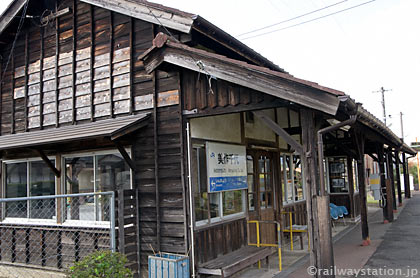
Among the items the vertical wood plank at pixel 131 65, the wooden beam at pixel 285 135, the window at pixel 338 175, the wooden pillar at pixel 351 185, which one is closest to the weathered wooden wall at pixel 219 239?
the wooden beam at pixel 285 135

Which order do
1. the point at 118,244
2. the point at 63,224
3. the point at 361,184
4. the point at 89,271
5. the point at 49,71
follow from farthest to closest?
the point at 361,184 → the point at 49,71 → the point at 63,224 → the point at 118,244 → the point at 89,271

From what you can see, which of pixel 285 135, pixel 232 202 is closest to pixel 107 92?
pixel 232 202

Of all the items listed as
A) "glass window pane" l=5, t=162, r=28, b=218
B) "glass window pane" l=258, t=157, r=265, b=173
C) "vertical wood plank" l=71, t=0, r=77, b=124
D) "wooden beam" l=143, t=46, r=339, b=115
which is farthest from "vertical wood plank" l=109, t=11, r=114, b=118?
"glass window pane" l=258, t=157, r=265, b=173

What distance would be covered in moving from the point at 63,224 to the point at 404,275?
627 centimetres

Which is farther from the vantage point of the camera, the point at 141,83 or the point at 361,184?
the point at 361,184

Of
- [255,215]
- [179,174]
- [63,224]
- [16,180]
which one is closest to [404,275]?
[255,215]

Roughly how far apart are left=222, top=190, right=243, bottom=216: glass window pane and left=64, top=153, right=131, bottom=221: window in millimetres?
1887

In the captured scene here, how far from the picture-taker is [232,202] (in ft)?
A: 25.4

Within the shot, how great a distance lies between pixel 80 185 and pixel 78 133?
1.40 m

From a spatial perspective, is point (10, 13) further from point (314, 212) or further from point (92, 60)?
point (314, 212)

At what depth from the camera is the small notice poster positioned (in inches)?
268

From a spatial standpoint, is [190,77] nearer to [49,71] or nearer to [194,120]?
[194,120]

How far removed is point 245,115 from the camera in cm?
856

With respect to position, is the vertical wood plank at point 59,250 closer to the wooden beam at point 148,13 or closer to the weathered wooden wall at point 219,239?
the weathered wooden wall at point 219,239
